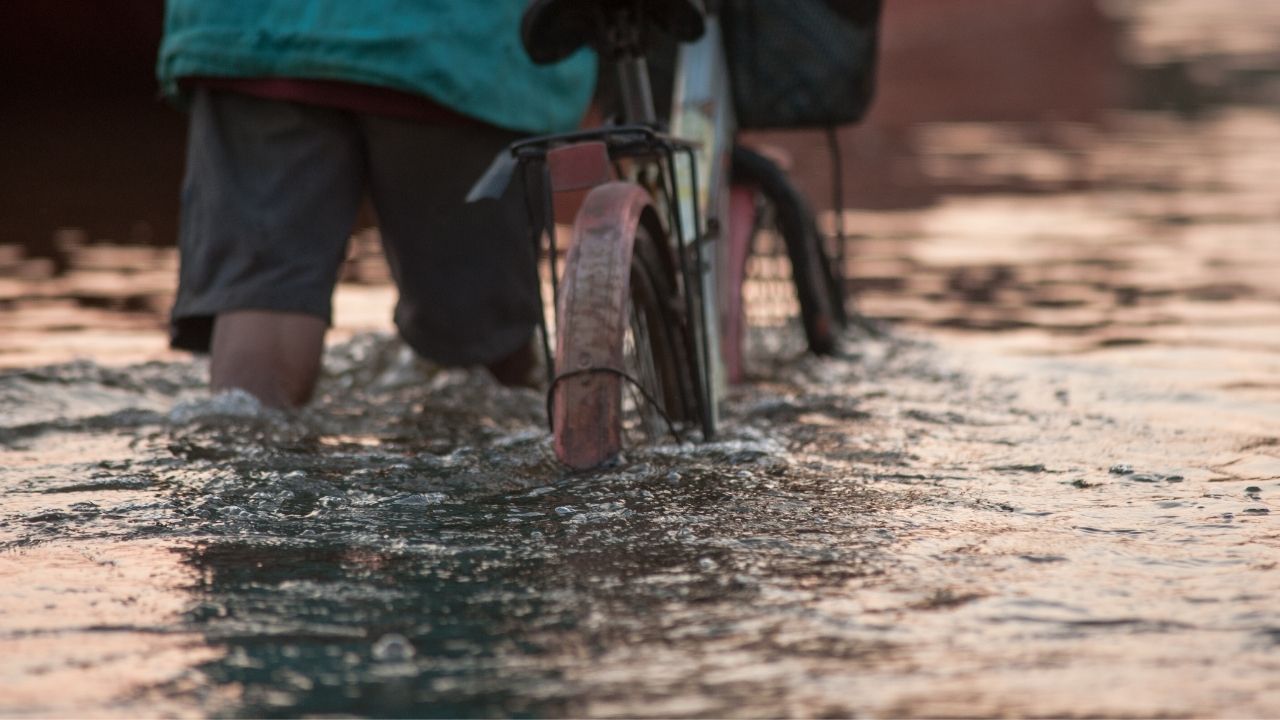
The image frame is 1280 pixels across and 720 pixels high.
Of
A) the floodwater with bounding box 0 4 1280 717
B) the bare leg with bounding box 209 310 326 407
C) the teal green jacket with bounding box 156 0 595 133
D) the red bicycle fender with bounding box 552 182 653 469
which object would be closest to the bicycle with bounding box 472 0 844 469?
the red bicycle fender with bounding box 552 182 653 469

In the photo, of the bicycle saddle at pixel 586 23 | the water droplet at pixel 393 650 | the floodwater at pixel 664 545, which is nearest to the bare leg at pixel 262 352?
the floodwater at pixel 664 545

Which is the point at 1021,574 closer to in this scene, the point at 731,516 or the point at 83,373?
the point at 731,516

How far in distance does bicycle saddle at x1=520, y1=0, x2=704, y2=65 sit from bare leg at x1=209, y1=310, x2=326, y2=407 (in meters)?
0.78

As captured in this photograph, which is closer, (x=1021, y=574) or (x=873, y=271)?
(x=1021, y=574)

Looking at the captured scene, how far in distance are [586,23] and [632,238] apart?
20.3 inches

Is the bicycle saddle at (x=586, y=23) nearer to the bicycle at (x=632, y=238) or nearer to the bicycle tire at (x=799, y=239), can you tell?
the bicycle at (x=632, y=238)

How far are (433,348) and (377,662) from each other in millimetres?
1917

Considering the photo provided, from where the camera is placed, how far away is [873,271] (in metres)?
7.57

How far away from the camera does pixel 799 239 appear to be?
16.0 ft

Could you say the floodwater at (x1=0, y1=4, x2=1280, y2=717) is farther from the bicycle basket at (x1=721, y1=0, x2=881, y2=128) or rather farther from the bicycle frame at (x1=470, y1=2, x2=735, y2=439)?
the bicycle basket at (x1=721, y1=0, x2=881, y2=128)

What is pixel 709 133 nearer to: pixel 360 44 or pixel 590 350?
pixel 360 44

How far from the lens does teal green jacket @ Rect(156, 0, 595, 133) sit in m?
3.57

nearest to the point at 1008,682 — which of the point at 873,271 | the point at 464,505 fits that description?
the point at 464,505

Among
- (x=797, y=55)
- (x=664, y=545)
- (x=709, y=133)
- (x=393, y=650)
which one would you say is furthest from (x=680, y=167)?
(x=393, y=650)
